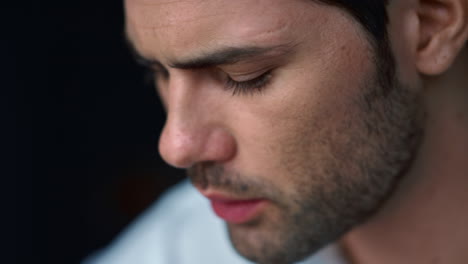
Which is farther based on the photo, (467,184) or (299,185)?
(467,184)

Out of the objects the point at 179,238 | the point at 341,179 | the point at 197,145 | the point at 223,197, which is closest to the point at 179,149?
the point at 197,145

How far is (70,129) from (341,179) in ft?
4.78

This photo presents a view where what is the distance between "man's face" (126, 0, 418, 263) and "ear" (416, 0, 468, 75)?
7 centimetres

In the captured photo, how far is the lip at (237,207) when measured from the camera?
3.82 feet

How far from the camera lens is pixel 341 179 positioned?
1.12 m

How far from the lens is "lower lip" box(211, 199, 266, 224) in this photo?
1.17 metres

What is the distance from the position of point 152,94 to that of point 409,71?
147 centimetres

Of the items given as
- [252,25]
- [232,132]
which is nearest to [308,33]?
[252,25]

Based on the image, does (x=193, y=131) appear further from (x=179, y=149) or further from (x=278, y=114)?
(x=278, y=114)

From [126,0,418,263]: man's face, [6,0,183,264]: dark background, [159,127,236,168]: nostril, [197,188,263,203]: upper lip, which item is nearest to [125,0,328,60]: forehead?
[126,0,418,263]: man's face

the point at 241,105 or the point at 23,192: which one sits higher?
the point at 241,105

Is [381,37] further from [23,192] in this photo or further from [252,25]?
[23,192]

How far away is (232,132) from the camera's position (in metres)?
1.09

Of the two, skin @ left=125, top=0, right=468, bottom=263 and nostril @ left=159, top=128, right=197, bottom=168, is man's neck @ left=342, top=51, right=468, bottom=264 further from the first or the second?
nostril @ left=159, top=128, right=197, bottom=168
